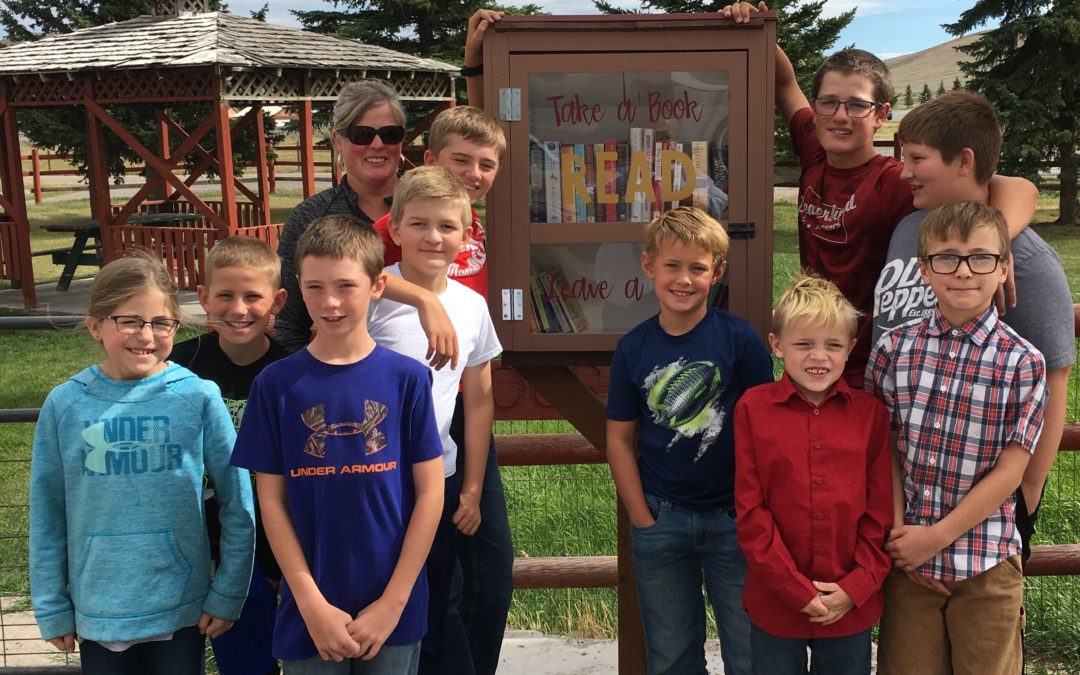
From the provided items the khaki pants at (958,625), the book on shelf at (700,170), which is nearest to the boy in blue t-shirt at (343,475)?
the book on shelf at (700,170)

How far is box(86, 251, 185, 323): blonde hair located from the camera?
245 centimetres

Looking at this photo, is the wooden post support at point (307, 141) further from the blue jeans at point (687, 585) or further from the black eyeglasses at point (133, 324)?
the blue jeans at point (687, 585)

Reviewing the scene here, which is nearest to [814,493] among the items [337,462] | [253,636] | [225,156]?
[337,462]

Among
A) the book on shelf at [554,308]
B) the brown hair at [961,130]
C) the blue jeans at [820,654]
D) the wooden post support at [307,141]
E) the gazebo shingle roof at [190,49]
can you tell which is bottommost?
the blue jeans at [820,654]

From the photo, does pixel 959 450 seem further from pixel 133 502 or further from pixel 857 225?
pixel 133 502

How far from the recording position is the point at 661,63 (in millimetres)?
2863

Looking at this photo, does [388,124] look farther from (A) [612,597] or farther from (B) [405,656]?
(A) [612,597]

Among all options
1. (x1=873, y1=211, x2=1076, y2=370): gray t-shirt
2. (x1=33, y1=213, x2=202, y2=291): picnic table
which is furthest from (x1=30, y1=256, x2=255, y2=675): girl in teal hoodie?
(x1=33, y1=213, x2=202, y2=291): picnic table

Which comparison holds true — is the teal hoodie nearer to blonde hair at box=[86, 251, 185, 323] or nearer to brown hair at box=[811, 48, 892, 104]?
blonde hair at box=[86, 251, 185, 323]

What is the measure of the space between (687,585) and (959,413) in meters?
0.78

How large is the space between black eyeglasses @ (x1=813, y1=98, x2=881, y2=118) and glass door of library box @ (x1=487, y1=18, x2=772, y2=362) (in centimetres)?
16

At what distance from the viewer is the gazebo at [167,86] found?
13211 millimetres

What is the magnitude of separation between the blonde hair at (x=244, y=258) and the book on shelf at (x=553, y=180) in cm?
76

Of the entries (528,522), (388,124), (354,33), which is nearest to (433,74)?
(354,33)
